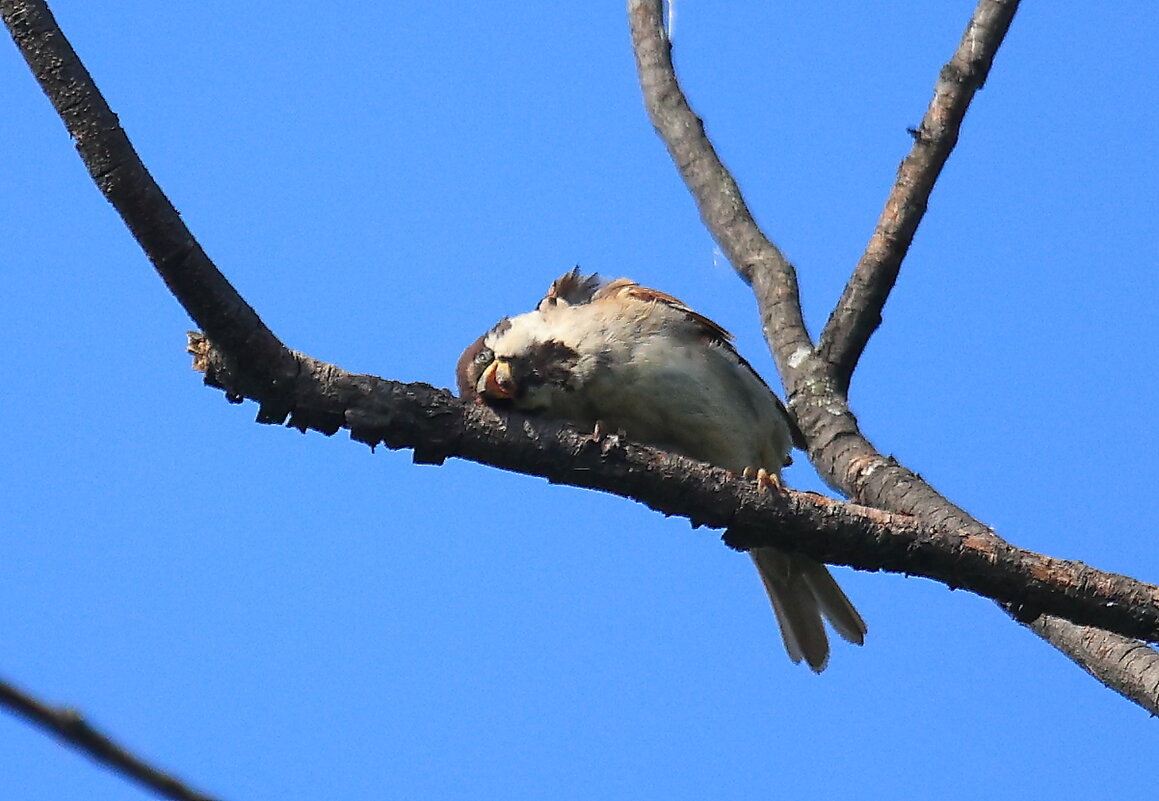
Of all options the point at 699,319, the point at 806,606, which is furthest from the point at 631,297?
the point at 806,606

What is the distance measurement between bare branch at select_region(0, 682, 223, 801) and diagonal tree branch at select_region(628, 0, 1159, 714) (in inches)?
100

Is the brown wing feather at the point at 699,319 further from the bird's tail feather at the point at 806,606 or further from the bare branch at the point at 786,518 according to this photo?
the bare branch at the point at 786,518

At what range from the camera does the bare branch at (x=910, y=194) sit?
484 centimetres

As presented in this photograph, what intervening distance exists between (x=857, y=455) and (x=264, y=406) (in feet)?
7.64

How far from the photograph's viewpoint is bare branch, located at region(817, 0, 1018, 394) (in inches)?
191

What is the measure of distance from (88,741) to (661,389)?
3.42 meters

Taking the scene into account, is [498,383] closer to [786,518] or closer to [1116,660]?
[786,518]

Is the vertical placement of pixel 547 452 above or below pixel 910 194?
below

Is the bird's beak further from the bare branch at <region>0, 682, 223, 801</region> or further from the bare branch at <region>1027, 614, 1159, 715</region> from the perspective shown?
the bare branch at <region>0, 682, 223, 801</region>

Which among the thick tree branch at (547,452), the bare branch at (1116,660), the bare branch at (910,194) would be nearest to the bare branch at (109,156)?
the thick tree branch at (547,452)

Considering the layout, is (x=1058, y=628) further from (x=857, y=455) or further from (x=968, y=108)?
(x=968, y=108)

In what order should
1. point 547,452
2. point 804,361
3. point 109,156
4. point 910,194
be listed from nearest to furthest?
point 109,156 → point 547,452 → point 804,361 → point 910,194

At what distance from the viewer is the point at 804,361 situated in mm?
4859

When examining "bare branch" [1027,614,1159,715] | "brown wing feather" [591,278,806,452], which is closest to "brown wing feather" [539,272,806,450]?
"brown wing feather" [591,278,806,452]
